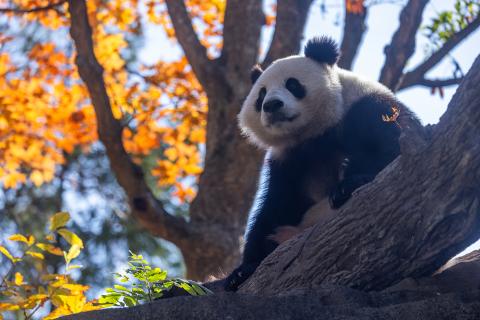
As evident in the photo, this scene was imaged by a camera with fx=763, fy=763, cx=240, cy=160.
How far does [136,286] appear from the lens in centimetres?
395

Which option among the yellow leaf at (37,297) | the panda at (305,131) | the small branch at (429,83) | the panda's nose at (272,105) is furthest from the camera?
the small branch at (429,83)

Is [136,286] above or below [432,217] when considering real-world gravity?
below

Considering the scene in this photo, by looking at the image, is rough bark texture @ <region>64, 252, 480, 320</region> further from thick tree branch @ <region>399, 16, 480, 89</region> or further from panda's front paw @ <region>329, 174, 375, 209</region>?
thick tree branch @ <region>399, 16, 480, 89</region>

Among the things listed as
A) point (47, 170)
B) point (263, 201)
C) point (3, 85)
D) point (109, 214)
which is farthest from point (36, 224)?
point (263, 201)

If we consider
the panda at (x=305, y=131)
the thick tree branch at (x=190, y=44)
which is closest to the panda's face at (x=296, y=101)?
the panda at (x=305, y=131)

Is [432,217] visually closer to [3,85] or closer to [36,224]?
[3,85]

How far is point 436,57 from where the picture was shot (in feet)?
23.8

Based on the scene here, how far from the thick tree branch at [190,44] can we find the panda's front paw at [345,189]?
142 inches

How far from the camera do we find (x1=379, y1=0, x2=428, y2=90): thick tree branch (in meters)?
6.87

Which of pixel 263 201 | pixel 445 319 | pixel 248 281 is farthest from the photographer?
pixel 263 201

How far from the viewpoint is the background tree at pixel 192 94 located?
292 inches

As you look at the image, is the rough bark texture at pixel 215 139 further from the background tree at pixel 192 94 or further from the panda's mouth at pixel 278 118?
the panda's mouth at pixel 278 118

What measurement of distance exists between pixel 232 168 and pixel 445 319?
185 inches

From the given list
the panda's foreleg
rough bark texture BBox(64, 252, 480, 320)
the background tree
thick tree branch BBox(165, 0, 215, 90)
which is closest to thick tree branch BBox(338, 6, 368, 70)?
the background tree
